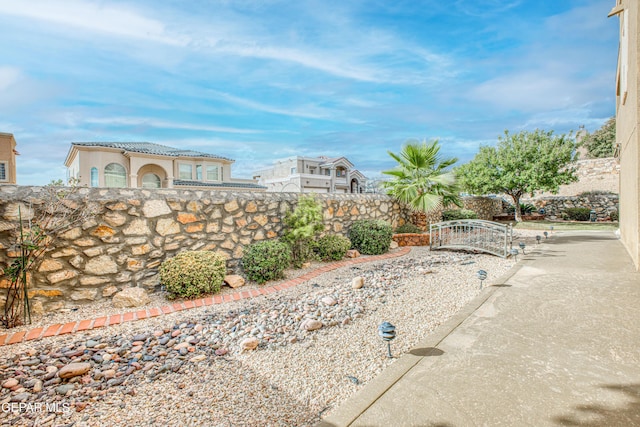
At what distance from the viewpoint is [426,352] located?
2.75 metres

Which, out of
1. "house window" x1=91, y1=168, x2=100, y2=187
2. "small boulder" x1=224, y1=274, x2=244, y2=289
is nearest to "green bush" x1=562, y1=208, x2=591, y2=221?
"small boulder" x1=224, y1=274, x2=244, y2=289

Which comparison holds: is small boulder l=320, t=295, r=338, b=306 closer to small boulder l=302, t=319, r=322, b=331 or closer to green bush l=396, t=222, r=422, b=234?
small boulder l=302, t=319, r=322, b=331

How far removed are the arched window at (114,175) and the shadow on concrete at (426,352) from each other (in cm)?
2163

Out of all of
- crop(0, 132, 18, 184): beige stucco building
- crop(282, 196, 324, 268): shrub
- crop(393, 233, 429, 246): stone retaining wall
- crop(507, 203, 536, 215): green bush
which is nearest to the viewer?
crop(282, 196, 324, 268): shrub

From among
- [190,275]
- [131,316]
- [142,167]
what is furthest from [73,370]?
[142,167]

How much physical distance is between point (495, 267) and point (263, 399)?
596cm

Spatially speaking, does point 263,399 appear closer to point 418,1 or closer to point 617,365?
point 617,365

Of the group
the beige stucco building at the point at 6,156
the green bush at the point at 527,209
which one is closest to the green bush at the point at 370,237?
the green bush at the point at 527,209

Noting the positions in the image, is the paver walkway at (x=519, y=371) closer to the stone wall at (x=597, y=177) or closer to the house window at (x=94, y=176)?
the stone wall at (x=597, y=177)

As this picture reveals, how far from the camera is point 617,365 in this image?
2.46m

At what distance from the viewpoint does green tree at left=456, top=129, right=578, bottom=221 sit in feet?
53.5

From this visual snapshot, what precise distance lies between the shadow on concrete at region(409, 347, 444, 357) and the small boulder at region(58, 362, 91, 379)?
111 inches

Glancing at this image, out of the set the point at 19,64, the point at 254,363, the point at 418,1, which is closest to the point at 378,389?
the point at 254,363

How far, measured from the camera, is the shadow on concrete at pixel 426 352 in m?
2.71
